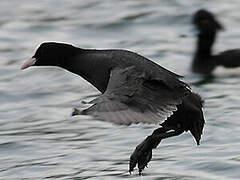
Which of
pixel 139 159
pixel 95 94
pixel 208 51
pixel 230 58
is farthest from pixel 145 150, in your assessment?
pixel 208 51

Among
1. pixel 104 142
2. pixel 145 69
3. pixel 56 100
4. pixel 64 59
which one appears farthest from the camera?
pixel 56 100

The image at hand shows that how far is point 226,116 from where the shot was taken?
34.9 feet

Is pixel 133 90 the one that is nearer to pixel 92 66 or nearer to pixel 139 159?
pixel 92 66

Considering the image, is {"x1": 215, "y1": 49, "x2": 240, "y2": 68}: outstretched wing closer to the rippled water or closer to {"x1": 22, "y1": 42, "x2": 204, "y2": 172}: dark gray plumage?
the rippled water

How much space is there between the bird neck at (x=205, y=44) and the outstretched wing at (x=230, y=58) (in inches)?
20.5

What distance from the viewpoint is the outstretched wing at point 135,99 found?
6480mm

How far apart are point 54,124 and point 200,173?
2.70 metres

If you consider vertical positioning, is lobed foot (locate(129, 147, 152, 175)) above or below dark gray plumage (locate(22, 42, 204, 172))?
below

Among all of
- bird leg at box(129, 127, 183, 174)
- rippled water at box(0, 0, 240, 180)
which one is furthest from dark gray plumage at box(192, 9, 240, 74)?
bird leg at box(129, 127, 183, 174)

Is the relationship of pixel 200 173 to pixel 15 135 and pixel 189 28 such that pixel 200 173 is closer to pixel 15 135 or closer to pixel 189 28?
pixel 15 135

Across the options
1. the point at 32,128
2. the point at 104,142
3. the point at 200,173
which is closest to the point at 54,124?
the point at 32,128

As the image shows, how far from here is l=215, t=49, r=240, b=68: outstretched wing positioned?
12781 millimetres

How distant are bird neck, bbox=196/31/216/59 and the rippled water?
199 mm

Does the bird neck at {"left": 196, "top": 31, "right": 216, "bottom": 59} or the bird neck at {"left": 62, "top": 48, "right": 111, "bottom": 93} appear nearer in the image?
the bird neck at {"left": 62, "top": 48, "right": 111, "bottom": 93}
